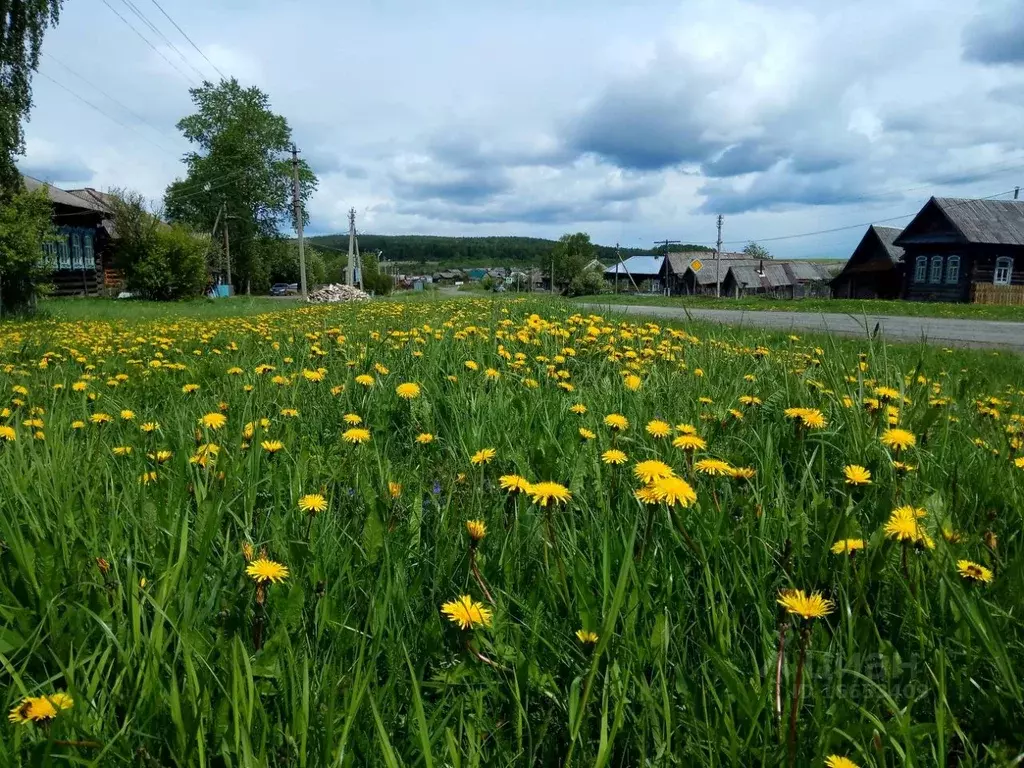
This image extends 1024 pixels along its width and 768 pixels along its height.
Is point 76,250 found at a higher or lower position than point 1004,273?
higher

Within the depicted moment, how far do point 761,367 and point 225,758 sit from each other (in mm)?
3337

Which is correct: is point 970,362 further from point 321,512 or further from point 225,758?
point 225,758

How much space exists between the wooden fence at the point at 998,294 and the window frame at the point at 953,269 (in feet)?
10.1

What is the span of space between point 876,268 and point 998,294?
11328 mm

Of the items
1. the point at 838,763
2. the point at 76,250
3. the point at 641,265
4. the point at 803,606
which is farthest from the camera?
the point at 641,265

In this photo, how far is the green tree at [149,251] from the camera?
3403cm

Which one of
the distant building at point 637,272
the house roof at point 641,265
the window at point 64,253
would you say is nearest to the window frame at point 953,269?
the window at point 64,253

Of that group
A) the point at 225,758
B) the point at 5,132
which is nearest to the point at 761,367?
the point at 225,758

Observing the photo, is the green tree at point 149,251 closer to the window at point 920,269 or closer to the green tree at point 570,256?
the window at point 920,269

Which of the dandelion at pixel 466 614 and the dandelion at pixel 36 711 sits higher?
the dandelion at pixel 466 614

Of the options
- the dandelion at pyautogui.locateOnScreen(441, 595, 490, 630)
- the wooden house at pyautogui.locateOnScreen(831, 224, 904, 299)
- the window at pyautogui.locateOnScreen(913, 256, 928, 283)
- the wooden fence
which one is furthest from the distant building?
the dandelion at pyautogui.locateOnScreen(441, 595, 490, 630)

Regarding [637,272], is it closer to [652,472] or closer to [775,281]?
[775,281]

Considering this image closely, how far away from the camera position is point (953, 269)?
122 ft

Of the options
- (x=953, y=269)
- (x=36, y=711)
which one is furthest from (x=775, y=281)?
(x=36, y=711)
